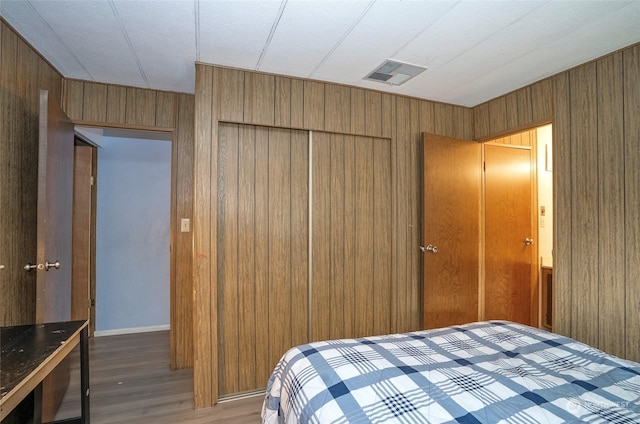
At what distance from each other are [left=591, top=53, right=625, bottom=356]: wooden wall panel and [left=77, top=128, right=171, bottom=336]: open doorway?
431 centimetres

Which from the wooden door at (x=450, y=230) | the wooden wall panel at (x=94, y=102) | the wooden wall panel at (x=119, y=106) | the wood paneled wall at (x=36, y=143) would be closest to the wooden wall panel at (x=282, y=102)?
the wood paneled wall at (x=36, y=143)

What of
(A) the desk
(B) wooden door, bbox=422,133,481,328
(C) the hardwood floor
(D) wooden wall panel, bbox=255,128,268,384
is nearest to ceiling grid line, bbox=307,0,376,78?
(D) wooden wall panel, bbox=255,128,268,384

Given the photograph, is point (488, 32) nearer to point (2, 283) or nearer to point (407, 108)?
point (407, 108)

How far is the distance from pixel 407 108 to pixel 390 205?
3.06 ft

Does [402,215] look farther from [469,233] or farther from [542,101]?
[542,101]

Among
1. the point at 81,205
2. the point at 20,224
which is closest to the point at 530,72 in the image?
the point at 20,224

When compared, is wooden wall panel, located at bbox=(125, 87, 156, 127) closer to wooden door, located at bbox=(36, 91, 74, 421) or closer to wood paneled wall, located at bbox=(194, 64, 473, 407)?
wooden door, located at bbox=(36, 91, 74, 421)

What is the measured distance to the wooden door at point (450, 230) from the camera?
9.64ft

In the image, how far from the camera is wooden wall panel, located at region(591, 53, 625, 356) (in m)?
2.10

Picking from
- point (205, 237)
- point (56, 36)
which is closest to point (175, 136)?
point (56, 36)

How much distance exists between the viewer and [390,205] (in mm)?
2928

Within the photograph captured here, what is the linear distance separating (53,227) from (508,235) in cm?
395

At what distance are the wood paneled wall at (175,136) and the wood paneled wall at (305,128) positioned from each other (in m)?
0.70

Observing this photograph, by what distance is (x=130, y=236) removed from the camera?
395 centimetres
